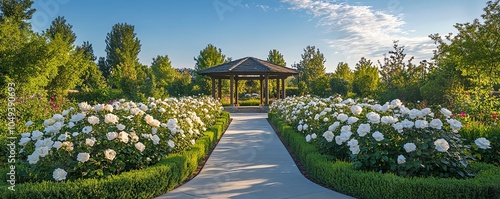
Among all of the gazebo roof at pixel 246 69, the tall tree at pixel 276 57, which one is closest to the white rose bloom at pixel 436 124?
the gazebo roof at pixel 246 69

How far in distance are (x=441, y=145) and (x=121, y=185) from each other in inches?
150

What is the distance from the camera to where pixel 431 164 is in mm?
4352

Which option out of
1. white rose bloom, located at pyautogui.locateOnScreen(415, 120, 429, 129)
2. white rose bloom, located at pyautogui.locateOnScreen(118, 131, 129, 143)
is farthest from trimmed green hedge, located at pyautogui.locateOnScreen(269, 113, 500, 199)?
white rose bloom, located at pyautogui.locateOnScreen(118, 131, 129, 143)

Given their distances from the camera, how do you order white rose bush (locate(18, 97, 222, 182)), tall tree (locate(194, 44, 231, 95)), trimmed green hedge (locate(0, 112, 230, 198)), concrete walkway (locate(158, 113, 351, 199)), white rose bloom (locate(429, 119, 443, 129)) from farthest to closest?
tall tree (locate(194, 44, 231, 95)), concrete walkway (locate(158, 113, 351, 199)), white rose bloom (locate(429, 119, 443, 129)), white rose bush (locate(18, 97, 222, 182)), trimmed green hedge (locate(0, 112, 230, 198))

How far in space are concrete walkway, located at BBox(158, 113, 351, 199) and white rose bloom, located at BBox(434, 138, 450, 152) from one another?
1.29 meters

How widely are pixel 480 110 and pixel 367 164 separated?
23.0 ft

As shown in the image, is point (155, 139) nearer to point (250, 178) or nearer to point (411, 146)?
point (250, 178)

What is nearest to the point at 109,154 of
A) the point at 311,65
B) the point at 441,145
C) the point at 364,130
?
the point at 364,130

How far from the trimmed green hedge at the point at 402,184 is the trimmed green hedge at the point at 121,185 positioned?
6.92ft

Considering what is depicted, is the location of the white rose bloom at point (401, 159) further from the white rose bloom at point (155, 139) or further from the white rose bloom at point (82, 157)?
the white rose bloom at point (82, 157)

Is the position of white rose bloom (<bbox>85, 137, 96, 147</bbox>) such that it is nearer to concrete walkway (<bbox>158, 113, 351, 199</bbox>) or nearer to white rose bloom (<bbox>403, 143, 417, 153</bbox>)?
concrete walkway (<bbox>158, 113, 351, 199</bbox>)

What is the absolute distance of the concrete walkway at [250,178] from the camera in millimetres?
4594

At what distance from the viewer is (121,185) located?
404 cm

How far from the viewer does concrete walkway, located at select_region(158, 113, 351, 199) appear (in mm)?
4594
